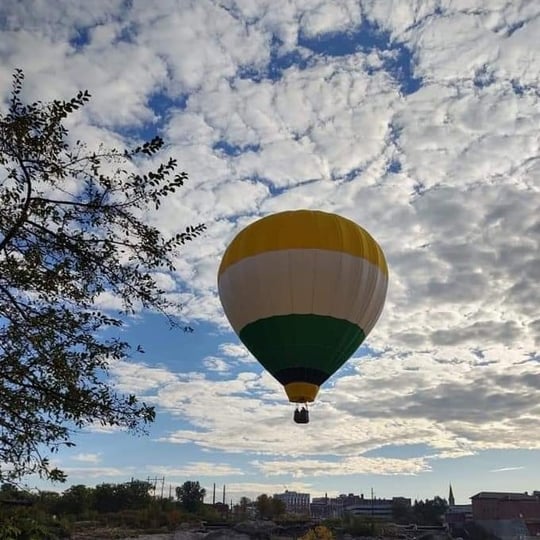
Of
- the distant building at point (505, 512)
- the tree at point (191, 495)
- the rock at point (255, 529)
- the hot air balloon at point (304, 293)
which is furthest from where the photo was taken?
the distant building at point (505, 512)

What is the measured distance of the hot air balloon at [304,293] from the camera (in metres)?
22.2

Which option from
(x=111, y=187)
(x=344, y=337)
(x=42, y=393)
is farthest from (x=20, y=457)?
(x=344, y=337)

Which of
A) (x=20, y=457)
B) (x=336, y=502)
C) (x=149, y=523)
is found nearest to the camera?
(x=20, y=457)

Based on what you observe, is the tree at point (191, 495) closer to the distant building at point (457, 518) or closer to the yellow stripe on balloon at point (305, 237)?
the distant building at point (457, 518)

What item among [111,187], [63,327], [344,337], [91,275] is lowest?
[63,327]

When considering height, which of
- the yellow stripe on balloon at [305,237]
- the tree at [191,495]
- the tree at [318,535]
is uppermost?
the yellow stripe on balloon at [305,237]

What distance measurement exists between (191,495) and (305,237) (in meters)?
58.2

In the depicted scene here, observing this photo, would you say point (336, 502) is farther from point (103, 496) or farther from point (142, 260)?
point (142, 260)

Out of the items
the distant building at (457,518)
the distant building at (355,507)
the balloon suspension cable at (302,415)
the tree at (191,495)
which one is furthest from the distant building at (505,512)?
the balloon suspension cable at (302,415)

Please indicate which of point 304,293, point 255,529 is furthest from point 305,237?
point 255,529

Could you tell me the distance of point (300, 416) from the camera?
23109 millimetres

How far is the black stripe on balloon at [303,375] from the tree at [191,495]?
2007 inches

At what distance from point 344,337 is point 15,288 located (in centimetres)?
1637

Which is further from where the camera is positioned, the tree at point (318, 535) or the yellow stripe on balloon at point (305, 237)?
the tree at point (318, 535)
